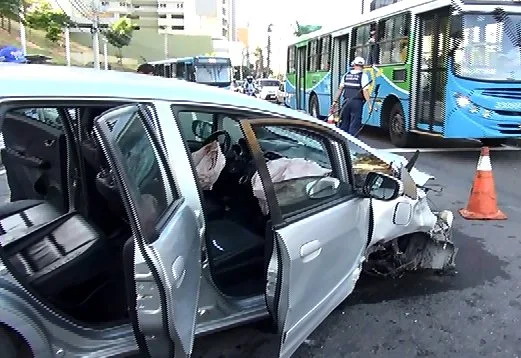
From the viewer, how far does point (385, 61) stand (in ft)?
39.5

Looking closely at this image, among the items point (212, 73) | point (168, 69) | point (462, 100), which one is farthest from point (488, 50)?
point (168, 69)

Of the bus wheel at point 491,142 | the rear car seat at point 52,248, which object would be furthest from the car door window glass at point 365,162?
the bus wheel at point 491,142

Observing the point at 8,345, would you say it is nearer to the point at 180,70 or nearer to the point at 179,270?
the point at 179,270

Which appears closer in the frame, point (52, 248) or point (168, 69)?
point (52, 248)

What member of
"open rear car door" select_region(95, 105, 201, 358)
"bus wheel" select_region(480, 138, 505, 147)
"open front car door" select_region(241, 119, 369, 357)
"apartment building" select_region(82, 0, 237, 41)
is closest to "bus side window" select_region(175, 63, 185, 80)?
"bus wheel" select_region(480, 138, 505, 147)

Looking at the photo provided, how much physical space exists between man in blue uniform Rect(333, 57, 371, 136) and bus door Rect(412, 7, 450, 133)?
1.07m

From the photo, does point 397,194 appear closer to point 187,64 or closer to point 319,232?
point 319,232

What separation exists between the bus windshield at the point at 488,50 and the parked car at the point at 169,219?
6227mm

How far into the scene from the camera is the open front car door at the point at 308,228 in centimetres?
248

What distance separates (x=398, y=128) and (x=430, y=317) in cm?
838

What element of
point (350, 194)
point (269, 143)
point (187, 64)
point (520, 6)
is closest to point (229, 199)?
point (269, 143)

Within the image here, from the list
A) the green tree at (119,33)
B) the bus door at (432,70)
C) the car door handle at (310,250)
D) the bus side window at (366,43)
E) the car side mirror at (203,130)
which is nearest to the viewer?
the car door handle at (310,250)

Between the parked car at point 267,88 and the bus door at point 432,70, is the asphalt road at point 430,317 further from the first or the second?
the parked car at point 267,88

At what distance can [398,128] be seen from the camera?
11.5 metres
